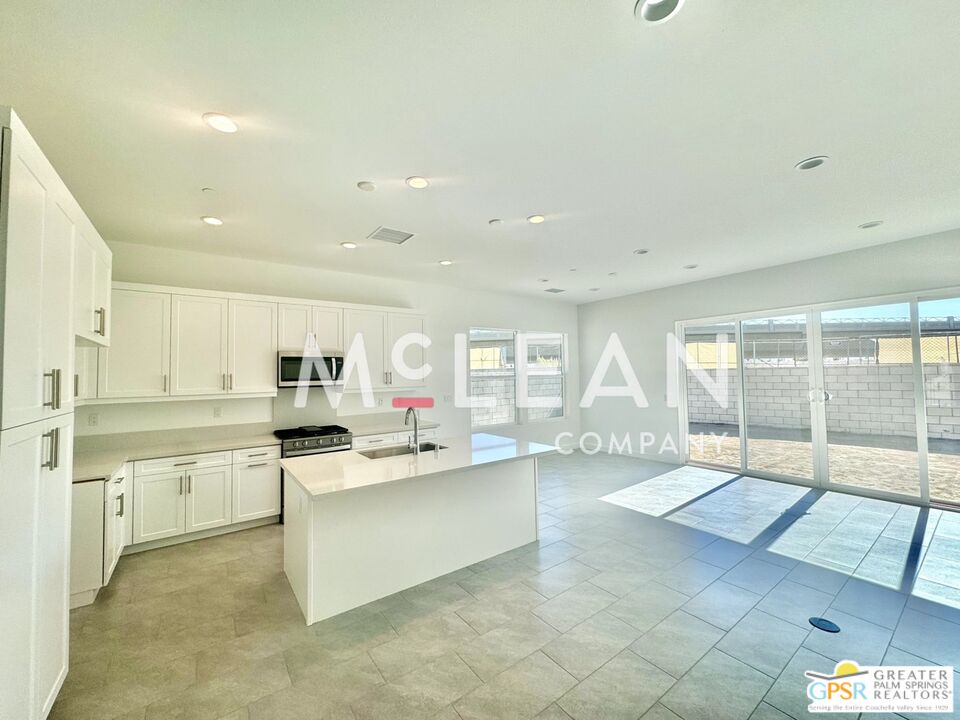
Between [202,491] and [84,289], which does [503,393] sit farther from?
[84,289]

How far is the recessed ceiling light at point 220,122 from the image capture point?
1996 millimetres

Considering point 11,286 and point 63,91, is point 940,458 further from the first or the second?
point 63,91

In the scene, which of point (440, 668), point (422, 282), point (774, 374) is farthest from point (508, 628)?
point (774, 374)

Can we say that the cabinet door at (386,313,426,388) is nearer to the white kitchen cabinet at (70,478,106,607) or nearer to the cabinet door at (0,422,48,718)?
the white kitchen cabinet at (70,478,106,607)

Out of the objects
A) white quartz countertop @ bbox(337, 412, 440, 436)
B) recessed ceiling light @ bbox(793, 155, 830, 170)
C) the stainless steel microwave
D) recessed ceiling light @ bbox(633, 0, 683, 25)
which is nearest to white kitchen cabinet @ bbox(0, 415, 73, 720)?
the stainless steel microwave

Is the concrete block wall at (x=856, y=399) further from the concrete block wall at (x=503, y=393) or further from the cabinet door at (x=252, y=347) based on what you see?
the cabinet door at (x=252, y=347)

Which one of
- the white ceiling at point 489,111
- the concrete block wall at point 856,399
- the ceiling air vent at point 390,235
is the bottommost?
the concrete block wall at point 856,399

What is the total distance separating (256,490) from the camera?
12.7 feet

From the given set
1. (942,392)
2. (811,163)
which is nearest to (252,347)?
(811,163)

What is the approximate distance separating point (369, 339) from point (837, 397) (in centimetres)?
592

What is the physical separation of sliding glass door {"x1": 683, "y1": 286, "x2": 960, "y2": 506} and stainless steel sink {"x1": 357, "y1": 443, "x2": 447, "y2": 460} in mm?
4669

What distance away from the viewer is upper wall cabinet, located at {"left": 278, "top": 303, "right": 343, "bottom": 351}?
4328mm

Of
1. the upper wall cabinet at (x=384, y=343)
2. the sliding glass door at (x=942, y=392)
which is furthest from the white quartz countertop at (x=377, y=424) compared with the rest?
the sliding glass door at (x=942, y=392)

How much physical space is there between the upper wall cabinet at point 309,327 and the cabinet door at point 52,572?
252 cm
